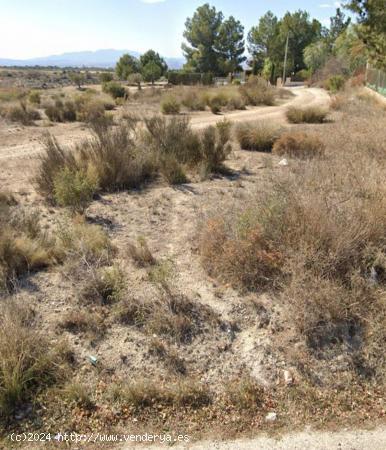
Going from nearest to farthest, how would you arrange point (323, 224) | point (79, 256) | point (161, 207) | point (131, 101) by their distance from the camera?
1. point (323, 224)
2. point (79, 256)
3. point (161, 207)
4. point (131, 101)

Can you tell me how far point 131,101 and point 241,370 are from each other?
68.4 ft

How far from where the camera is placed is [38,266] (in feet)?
14.9

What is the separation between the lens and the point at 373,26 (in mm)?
11039

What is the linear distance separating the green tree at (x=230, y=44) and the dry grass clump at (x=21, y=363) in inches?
2348

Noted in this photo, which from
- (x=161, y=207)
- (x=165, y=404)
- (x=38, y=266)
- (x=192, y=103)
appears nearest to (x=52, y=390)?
(x=165, y=404)

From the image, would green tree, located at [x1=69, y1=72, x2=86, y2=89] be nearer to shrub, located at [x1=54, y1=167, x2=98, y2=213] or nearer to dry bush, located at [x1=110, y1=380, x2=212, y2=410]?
shrub, located at [x1=54, y1=167, x2=98, y2=213]

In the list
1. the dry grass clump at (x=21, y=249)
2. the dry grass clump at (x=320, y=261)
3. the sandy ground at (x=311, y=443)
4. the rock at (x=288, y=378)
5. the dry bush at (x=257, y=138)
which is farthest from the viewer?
the dry bush at (x=257, y=138)

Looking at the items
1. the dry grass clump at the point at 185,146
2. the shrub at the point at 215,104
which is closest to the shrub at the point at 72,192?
the dry grass clump at the point at 185,146

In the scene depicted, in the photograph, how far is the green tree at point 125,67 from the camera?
45969mm

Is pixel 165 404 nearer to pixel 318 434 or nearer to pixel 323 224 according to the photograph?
pixel 318 434

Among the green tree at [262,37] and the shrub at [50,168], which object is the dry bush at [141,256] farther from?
the green tree at [262,37]

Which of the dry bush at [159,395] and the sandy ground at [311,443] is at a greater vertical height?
the dry bush at [159,395]

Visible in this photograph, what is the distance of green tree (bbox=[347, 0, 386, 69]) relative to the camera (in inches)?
411

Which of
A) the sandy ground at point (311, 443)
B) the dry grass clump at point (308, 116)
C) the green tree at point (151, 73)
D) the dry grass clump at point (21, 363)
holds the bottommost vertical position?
the sandy ground at point (311, 443)
